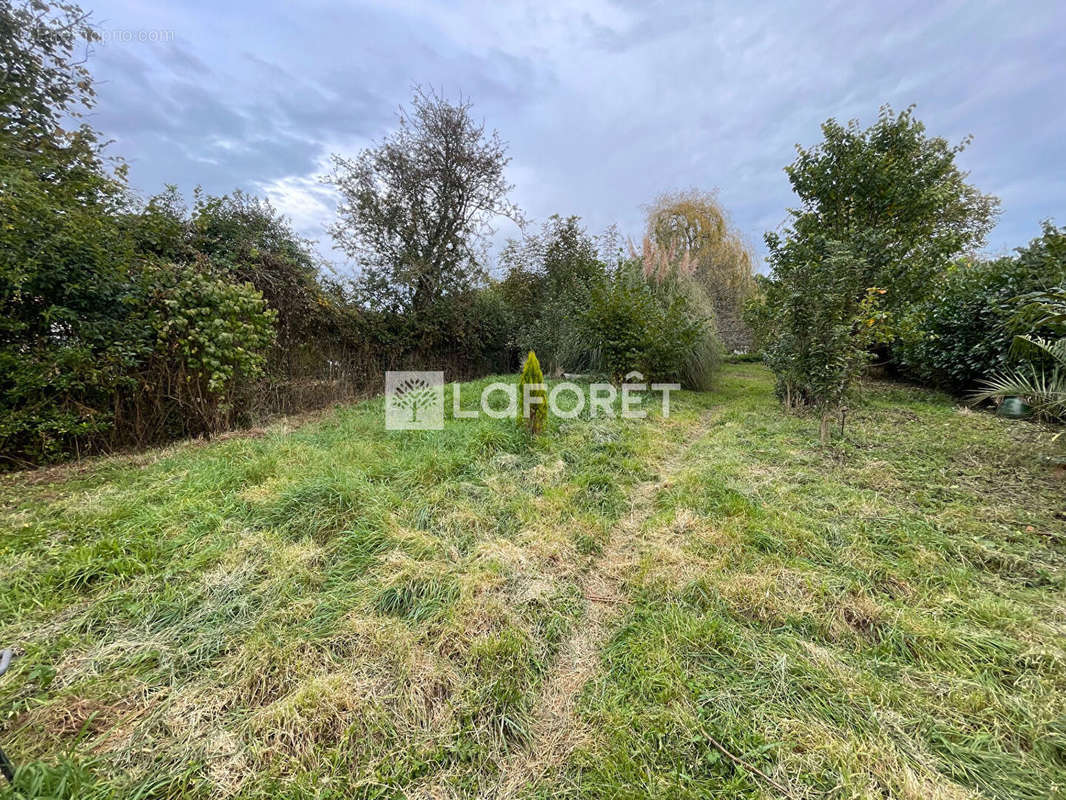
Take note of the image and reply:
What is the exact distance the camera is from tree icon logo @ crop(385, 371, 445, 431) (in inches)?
195

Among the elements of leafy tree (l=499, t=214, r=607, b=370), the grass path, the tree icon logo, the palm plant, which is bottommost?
the grass path

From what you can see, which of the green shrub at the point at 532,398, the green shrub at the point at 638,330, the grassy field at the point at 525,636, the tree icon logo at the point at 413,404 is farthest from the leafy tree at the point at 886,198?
the tree icon logo at the point at 413,404

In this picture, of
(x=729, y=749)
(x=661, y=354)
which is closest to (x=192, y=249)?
(x=729, y=749)

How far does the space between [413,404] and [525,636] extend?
4.79m

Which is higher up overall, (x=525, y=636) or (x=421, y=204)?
(x=421, y=204)

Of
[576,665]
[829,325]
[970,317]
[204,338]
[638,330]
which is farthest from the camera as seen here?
[638,330]

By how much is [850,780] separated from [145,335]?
5930mm

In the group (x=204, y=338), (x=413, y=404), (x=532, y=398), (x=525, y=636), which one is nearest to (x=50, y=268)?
(x=204, y=338)

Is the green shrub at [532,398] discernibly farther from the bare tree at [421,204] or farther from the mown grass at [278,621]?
the bare tree at [421,204]

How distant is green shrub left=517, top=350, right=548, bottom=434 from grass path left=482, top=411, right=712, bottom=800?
1799mm

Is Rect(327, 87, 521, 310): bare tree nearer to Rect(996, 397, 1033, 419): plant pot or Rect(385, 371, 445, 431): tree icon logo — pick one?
Rect(385, 371, 445, 431): tree icon logo

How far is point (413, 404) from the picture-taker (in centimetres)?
595

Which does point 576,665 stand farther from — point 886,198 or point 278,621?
point 886,198

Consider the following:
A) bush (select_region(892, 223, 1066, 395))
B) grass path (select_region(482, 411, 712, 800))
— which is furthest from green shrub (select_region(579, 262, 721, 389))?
grass path (select_region(482, 411, 712, 800))
